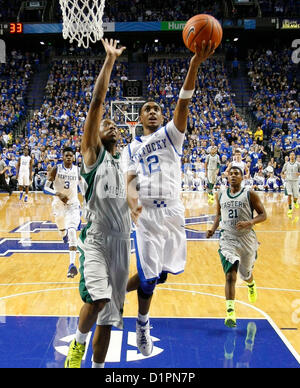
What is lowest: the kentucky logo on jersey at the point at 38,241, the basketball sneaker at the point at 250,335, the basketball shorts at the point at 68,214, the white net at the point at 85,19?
the basketball sneaker at the point at 250,335

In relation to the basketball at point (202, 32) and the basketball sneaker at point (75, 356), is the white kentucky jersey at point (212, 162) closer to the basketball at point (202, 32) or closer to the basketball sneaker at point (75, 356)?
the basketball at point (202, 32)

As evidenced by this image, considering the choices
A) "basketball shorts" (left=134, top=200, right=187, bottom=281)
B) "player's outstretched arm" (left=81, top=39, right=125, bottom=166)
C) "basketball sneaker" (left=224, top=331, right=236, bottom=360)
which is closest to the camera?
"player's outstretched arm" (left=81, top=39, right=125, bottom=166)

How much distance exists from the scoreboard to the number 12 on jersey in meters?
24.1

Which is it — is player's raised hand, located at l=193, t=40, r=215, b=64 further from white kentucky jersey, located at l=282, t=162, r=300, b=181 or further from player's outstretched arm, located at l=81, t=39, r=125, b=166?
white kentucky jersey, located at l=282, t=162, r=300, b=181

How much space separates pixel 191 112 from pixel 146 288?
1935 cm

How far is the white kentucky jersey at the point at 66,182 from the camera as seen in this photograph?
676 cm

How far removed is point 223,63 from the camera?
27.3 metres

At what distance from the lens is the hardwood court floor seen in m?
4.84

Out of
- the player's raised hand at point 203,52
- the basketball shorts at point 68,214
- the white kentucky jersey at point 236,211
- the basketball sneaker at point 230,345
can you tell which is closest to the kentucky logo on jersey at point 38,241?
the basketball shorts at point 68,214

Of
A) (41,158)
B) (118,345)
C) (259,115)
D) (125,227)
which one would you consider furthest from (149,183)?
(259,115)

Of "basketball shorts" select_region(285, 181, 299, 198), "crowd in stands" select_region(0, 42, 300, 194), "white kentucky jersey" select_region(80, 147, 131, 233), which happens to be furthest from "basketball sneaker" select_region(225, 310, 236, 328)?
"crowd in stands" select_region(0, 42, 300, 194)

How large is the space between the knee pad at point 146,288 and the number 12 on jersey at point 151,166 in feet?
2.86

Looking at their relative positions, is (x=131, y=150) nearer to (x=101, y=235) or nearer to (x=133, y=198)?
(x=133, y=198)

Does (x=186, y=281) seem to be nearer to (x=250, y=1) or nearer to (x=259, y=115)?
(x=259, y=115)
